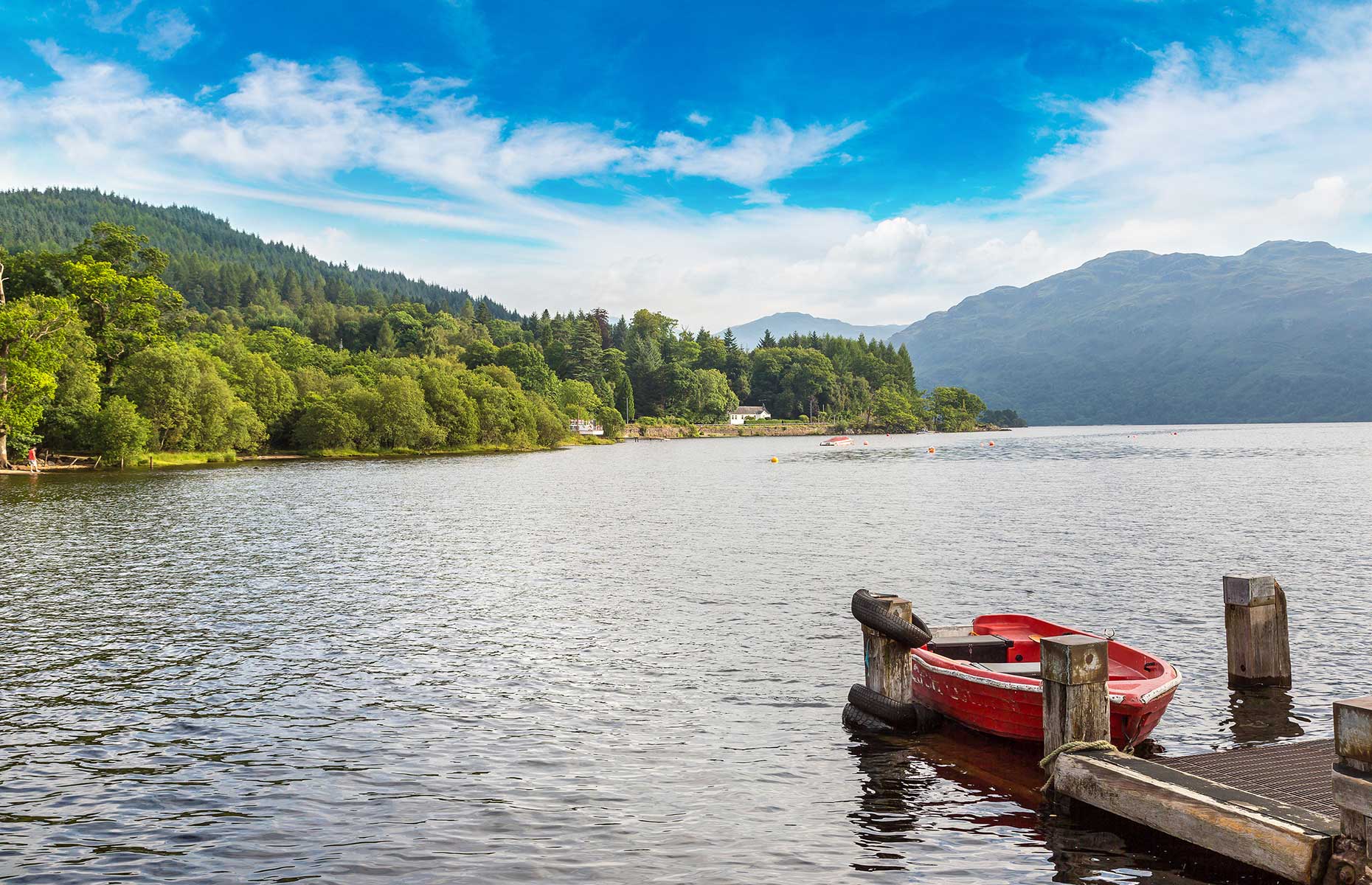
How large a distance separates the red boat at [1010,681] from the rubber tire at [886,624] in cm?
69

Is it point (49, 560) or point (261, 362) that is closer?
point (49, 560)

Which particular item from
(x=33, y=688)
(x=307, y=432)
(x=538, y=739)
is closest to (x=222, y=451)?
(x=307, y=432)

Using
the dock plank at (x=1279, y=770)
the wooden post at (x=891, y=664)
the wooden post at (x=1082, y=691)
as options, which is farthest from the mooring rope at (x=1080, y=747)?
the wooden post at (x=891, y=664)

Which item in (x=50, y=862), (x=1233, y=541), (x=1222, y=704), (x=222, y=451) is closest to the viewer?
(x=50, y=862)

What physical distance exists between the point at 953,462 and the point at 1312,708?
348 ft

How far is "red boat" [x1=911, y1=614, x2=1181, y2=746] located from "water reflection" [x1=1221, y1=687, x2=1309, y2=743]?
5.41 feet

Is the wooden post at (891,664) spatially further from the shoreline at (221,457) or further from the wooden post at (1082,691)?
the shoreline at (221,457)

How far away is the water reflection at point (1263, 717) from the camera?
621 inches

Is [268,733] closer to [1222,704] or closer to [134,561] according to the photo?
[1222,704]

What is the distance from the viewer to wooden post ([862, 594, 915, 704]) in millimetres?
16438

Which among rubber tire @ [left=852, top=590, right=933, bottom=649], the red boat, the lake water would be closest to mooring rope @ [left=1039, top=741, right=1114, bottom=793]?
the lake water

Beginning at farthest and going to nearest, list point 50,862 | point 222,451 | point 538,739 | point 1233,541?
point 222,451 → point 1233,541 → point 538,739 → point 50,862

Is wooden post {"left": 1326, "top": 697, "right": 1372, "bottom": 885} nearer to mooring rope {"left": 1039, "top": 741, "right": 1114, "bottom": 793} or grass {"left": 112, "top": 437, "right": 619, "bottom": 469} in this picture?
mooring rope {"left": 1039, "top": 741, "right": 1114, "bottom": 793}

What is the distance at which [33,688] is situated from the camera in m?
19.0
